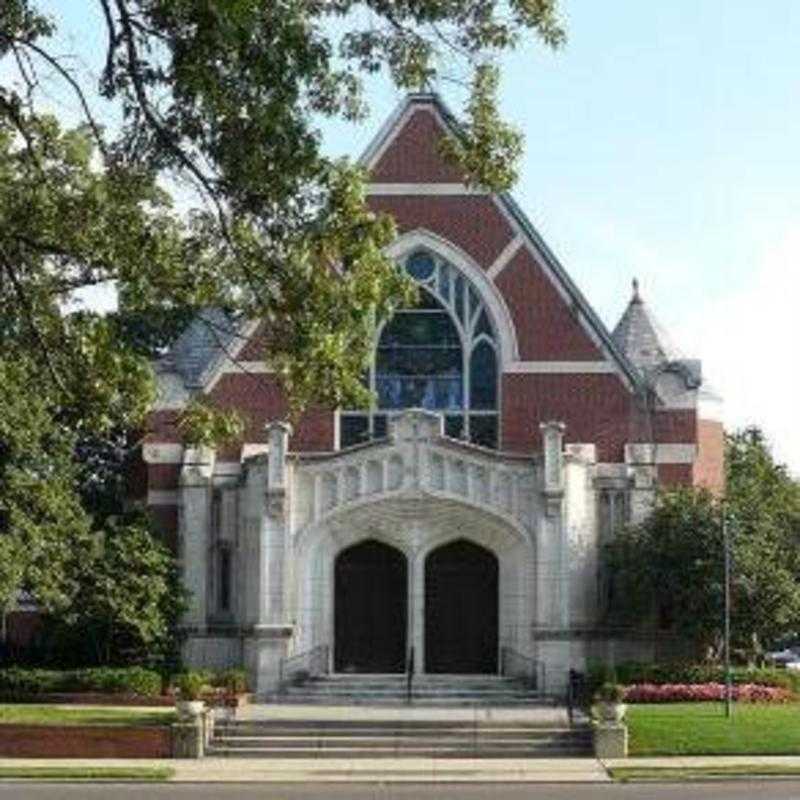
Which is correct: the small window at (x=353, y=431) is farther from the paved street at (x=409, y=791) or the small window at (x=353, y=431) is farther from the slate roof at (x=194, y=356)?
the paved street at (x=409, y=791)

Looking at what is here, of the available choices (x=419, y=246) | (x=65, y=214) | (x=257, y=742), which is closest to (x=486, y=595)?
(x=419, y=246)

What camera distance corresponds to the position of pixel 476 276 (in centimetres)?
4059

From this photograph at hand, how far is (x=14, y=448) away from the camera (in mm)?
35031

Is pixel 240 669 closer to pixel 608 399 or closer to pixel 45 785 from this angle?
pixel 608 399

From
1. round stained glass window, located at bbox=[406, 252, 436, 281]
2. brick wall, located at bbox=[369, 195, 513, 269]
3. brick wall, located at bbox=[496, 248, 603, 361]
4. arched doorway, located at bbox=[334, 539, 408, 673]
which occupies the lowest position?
arched doorway, located at bbox=[334, 539, 408, 673]

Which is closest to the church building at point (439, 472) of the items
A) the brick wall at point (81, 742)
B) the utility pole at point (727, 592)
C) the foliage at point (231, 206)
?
the utility pole at point (727, 592)

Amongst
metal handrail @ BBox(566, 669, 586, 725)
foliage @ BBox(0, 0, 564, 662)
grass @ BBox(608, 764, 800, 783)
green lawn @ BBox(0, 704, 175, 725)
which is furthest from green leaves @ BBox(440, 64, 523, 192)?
metal handrail @ BBox(566, 669, 586, 725)

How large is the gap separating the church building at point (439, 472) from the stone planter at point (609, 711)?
8.27 metres

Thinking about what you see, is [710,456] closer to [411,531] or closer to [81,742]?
[411,531]

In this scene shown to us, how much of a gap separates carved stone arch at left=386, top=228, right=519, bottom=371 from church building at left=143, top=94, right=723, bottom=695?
0.15ft

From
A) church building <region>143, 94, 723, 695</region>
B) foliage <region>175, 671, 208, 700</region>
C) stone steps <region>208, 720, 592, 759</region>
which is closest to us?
foliage <region>175, 671, 208, 700</region>

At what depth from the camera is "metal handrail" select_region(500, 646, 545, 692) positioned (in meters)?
37.1

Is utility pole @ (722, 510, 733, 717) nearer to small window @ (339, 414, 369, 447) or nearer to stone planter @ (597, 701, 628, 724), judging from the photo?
stone planter @ (597, 701, 628, 724)

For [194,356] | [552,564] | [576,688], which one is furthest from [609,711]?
[194,356]
